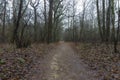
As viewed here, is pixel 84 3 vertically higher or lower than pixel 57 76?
higher

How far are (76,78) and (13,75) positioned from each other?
2802 mm

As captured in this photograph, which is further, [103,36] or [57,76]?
[103,36]

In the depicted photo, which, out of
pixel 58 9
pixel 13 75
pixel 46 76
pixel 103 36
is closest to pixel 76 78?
pixel 46 76

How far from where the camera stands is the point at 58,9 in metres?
35.3

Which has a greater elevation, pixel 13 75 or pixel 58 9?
pixel 58 9

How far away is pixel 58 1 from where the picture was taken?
31750 mm

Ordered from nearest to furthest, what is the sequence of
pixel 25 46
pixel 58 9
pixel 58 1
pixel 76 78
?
pixel 76 78, pixel 25 46, pixel 58 1, pixel 58 9

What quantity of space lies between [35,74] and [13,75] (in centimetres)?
106

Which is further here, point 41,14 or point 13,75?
point 41,14

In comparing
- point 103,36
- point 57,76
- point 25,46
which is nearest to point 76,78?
point 57,76

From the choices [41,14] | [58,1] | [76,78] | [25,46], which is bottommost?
[76,78]

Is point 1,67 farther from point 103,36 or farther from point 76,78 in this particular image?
point 103,36

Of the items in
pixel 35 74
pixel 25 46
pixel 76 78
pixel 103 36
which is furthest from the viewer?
pixel 103 36

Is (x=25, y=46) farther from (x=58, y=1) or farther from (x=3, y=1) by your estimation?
(x=58, y=1)
